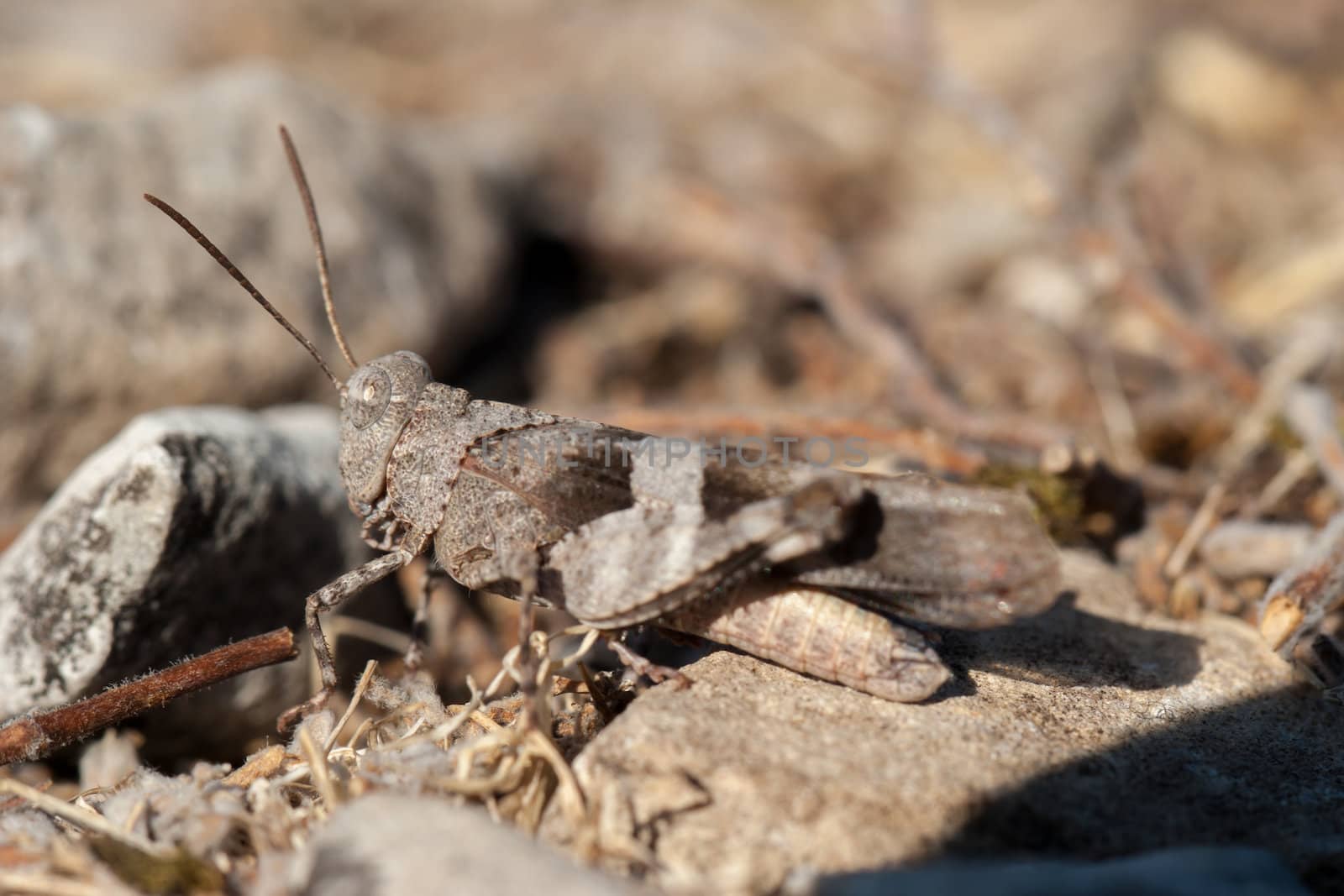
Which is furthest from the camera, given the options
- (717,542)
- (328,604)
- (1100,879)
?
(328,604)

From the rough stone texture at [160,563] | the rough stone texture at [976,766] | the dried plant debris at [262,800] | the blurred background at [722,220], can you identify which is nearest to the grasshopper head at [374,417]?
the rough stone texture at [160,563]

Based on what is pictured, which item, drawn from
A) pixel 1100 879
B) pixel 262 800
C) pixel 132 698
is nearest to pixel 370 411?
pixel 132 698

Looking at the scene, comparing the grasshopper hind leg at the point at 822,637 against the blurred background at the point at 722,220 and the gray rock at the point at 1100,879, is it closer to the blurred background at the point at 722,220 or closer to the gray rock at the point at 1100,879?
the gray rock at the point at 1100,879

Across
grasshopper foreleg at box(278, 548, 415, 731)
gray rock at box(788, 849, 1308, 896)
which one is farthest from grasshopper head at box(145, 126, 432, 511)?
gray rock at box(788, 849, 1308, 896)

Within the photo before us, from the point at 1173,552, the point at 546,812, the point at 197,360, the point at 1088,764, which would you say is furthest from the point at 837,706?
the point at 197,360

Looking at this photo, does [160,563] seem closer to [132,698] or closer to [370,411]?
[132,698]

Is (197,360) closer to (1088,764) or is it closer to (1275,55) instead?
(1088,764)
